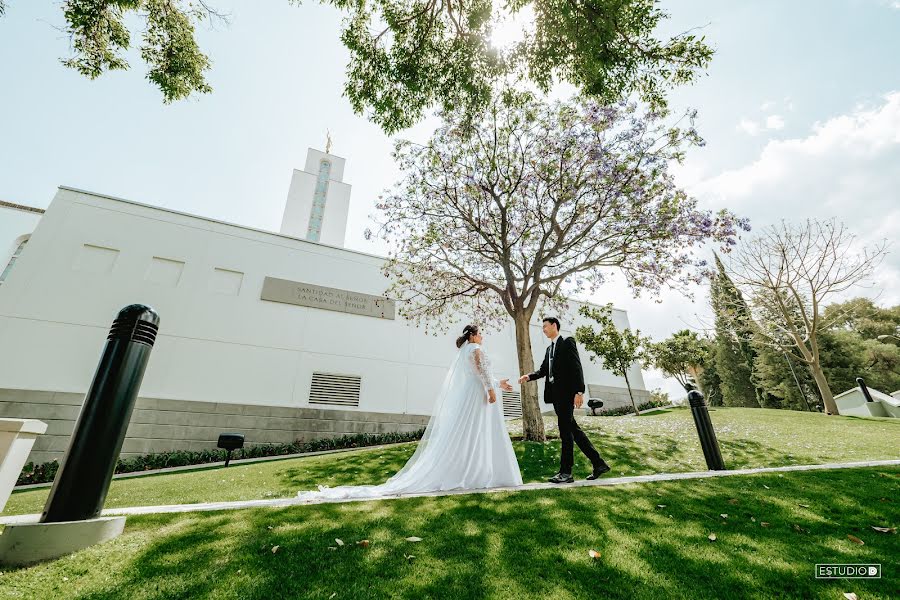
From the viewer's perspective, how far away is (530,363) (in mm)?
11242

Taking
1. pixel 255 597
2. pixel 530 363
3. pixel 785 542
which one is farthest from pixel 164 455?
pixel 785 542

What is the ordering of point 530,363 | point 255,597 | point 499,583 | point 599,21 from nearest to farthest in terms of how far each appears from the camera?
1. point 255,597
2. point 499,583
3. point 599,21
4. point 530,363

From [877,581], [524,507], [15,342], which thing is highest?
[15,342]

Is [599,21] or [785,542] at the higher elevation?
[599,21]

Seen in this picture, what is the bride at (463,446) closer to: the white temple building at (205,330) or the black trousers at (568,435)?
the black trousers at (568,435)

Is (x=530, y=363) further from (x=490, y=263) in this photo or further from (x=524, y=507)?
(x=524, y=507)

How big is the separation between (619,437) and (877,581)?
954 centimetres

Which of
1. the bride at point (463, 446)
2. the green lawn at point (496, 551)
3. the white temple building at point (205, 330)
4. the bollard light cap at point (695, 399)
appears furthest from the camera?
the white temple building at point (205, 330)

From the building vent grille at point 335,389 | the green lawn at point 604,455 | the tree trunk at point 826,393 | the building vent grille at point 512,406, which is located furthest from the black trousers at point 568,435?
the tree trunk at point 826,393

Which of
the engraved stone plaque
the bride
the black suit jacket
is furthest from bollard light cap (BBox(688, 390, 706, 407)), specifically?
the engraved stone plaque

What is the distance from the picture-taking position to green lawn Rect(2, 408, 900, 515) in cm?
686

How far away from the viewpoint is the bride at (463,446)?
537cm

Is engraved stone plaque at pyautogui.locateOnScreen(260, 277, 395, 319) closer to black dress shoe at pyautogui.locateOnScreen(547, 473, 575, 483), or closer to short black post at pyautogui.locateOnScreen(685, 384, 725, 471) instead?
black dress shoe at pyautogui.locateOnScreen(547, 473, 575, 483)

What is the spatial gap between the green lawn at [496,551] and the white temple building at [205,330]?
1114 cm
